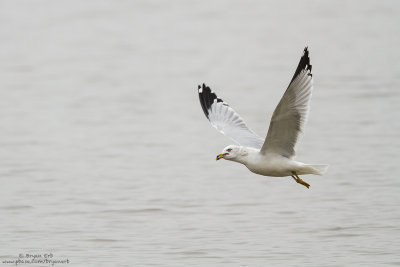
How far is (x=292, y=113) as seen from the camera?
8.47m

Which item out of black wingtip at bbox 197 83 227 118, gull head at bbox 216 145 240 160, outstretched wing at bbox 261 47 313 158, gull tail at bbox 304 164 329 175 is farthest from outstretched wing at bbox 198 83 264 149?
gull tail at bbox 304 164 329 175

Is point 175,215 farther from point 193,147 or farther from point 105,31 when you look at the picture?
point 105,31

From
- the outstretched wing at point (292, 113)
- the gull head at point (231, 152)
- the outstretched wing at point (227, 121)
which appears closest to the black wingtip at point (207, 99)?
the outstretched wing at point (227, 121)

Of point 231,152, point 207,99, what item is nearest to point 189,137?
point 207,99

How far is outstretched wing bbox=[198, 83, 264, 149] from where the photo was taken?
32.1 feet

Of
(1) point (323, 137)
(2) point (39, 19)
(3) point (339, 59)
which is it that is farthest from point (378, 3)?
(1) point (323, 137)

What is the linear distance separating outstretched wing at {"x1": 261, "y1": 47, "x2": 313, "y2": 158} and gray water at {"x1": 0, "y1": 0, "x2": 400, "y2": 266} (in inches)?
46.3

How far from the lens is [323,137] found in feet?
46.5

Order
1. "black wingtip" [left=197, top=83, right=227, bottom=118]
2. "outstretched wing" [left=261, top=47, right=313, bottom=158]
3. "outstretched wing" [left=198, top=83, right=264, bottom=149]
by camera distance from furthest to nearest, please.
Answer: "black wingtip" [left=197, top=83, right=227, bottom=118] < "outstretched wing" [left=198, top=83, right=264, bottom=149] < "outstretched wing" [left=261, top=47, right=313, bottom=158]

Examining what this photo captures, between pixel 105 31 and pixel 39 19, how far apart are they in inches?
80.8

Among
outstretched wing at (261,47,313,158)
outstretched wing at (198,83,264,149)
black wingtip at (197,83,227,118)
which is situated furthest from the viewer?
black wingtip at (197,83,227,118)

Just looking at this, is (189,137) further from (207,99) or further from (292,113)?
(292,113)

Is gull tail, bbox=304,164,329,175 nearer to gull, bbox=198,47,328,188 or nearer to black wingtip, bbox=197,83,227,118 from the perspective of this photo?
gull, bbox=198,47,328,188

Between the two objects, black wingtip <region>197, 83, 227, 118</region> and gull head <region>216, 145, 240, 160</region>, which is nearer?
gull head <region>216, 145, 240, 160</region>
